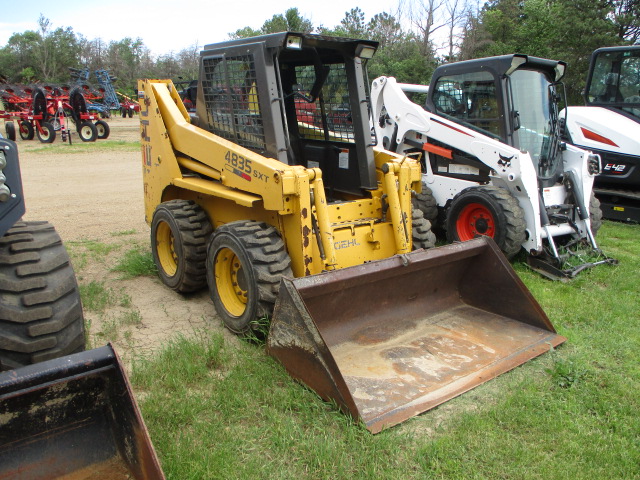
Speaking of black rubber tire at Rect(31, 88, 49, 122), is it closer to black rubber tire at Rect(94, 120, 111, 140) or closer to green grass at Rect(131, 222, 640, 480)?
black rubber tire at Rect(94, 120, 111, 140)

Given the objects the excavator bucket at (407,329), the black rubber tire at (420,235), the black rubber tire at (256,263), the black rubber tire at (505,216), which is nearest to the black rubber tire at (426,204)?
the black rubber tire at (505,216)

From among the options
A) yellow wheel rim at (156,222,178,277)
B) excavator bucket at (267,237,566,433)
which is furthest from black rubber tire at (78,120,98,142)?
excavator bucket at (267,237,566,433)

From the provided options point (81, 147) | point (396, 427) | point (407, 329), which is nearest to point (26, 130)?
point (81, 147)

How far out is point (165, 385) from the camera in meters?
3.44

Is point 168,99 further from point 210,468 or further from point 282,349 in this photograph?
point 210,468

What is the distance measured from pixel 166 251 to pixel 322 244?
2.14m

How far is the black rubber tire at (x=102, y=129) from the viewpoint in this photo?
64.8 ft

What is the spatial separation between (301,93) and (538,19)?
73.2ft

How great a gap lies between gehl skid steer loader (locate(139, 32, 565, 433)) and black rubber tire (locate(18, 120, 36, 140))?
1663 cm

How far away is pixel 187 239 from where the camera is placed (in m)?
4.87

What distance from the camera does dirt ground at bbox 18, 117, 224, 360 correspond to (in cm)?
442

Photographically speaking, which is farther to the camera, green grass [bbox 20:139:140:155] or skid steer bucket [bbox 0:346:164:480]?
green grass [bbox 20:139:140:155]

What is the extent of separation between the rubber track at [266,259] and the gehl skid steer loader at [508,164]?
2.77m

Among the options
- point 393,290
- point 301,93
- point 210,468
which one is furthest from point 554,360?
point 301,93
